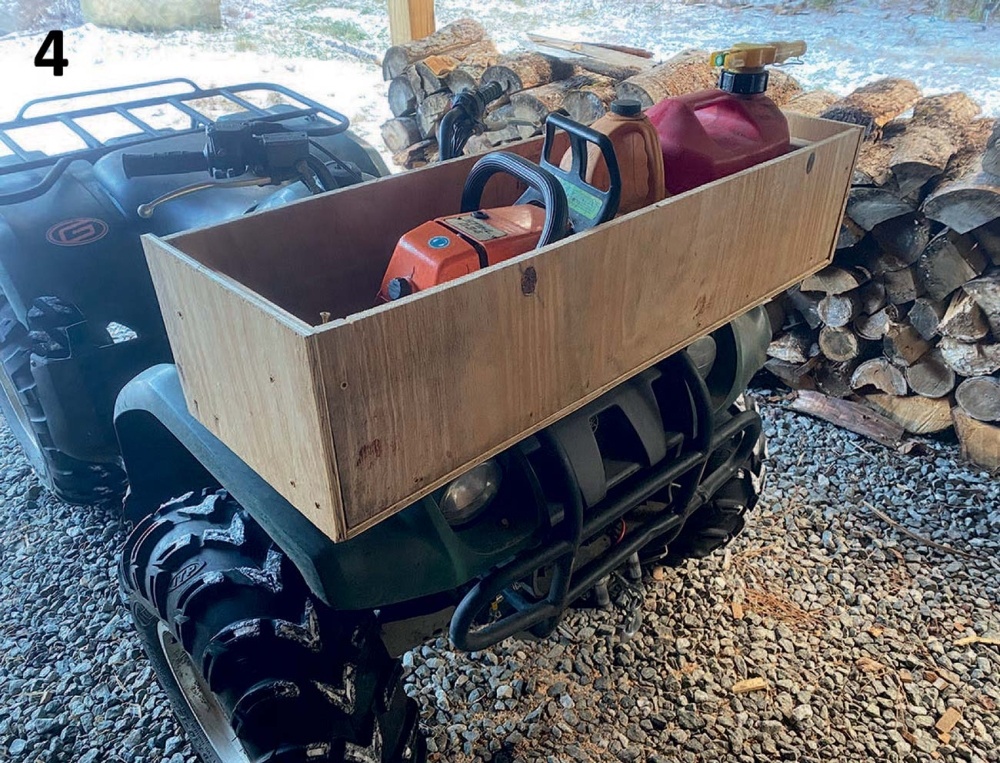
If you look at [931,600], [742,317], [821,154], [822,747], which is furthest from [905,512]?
[821,154]

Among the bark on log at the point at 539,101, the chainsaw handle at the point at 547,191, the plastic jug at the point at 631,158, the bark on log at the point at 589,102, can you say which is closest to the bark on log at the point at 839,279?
the bark on log at the point at 589,102

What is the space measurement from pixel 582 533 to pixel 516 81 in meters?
2.48

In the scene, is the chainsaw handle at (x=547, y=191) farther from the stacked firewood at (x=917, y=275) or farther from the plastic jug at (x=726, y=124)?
the stacked firewood at (x=917, y=275)

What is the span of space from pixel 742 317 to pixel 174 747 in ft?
5.63

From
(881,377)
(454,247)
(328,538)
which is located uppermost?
(454,247)

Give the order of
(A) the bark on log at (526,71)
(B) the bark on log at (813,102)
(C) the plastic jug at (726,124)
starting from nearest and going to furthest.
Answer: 1. (C) the plastic jug at (726,124)
2. (B) the bark on log at (813,102)
3. (A) the bark on log at (526,71)

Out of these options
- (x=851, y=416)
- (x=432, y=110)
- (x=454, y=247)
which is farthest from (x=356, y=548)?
(x=432, y=110)

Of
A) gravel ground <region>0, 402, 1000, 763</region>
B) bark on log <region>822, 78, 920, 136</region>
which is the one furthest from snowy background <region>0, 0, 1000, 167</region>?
gravel ground <region>0, 402, 1000, 763</region>

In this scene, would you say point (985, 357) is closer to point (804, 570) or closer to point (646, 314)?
point (804, 570)

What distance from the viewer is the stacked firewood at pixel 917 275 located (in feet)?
8.20

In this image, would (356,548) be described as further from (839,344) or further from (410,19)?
(410,19)

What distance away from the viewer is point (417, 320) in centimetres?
97

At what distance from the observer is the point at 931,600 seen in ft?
7.36

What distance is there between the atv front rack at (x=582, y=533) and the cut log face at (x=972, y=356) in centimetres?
141
